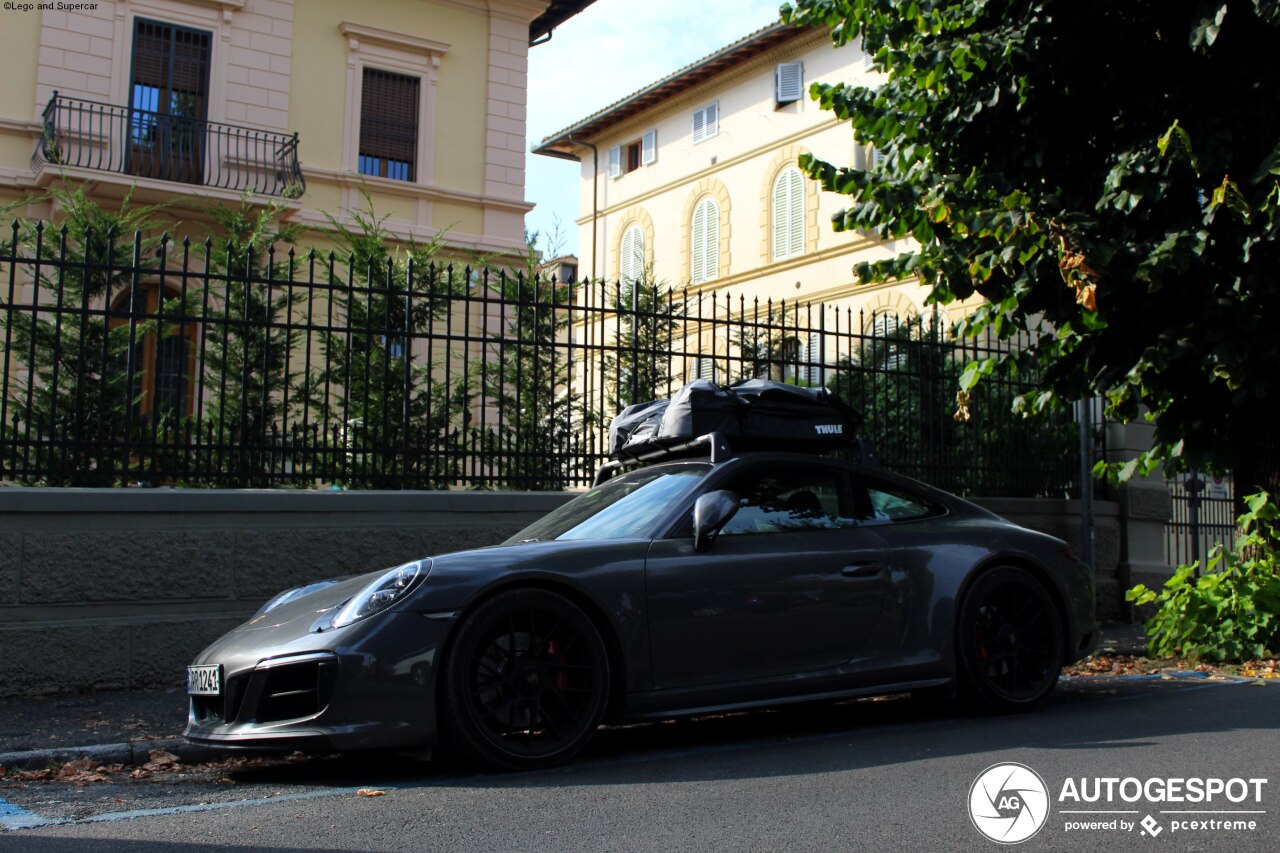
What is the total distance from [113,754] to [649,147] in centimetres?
3133

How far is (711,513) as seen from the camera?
5.69 metres

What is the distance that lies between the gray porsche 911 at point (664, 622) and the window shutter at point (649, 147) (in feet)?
96.7

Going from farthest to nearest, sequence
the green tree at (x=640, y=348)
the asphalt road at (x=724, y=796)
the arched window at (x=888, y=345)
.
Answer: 1. the arched window at (x=888, y=345)
2. the green tree at (x=640, y=348)
3. the asphalt road at (x=724, y=796)

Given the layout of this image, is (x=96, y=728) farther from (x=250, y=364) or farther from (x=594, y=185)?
(x=594, y=185)

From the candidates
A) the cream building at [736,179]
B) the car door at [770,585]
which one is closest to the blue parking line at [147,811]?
the car door at [770,585]

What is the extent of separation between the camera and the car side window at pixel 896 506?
21.9 feet

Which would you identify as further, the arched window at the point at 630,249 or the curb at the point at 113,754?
the arched window at the point at 630,249

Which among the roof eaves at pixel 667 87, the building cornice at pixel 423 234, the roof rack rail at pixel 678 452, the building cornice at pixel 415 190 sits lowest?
the roof rack rail at pixel 678 452

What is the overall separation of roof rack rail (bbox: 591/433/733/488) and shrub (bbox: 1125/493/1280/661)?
4.63 meters

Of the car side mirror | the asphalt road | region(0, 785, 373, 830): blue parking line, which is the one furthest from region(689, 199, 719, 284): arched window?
region(0, 785, 373, 830): blue parking line

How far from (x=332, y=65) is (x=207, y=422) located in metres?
13.8

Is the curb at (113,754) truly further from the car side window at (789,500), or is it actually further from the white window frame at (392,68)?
the white window frame at (392,68)

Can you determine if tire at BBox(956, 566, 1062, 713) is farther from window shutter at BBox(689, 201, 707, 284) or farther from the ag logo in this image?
window shutter at BBox(689, 201, 707, 284)

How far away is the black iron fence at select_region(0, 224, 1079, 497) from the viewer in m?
7.96
